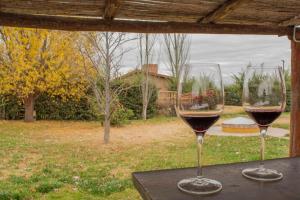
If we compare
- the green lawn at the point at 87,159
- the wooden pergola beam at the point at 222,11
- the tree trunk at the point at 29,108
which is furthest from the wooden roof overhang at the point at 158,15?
the tree trunk at the point at 29,108

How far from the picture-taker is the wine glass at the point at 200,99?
73 cm

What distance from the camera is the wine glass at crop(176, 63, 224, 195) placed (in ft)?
2.40

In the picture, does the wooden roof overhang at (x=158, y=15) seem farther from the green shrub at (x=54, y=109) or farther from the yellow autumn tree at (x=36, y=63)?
the green shrub at (x=54, y=109)

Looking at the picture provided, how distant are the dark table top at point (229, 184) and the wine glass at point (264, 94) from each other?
0.16 feet

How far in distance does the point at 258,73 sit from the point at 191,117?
0.72 feet

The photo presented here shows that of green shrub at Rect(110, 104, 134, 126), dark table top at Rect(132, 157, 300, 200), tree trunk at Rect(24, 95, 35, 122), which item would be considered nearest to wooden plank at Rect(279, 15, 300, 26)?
dark table top at Rect(132, 157, 300, 200)

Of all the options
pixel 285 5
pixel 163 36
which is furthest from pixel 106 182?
pixel 163 36

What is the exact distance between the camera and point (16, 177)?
4266mm

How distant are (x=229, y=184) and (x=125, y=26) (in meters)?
1.66

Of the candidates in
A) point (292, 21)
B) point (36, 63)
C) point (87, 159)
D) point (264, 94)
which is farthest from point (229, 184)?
point (36, 63)

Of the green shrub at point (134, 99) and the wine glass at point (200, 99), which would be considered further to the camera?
the green shrub at point (134, 99)

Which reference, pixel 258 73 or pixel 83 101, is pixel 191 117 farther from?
pixel 83 101

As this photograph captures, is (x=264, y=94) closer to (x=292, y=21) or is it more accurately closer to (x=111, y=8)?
(x=111, y=8)

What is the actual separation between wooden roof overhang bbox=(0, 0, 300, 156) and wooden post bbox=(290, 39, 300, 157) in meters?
0.22
